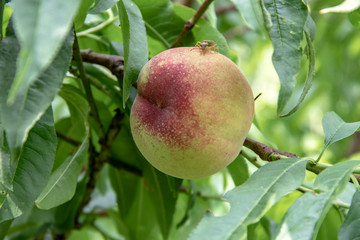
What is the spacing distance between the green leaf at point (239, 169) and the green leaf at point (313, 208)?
256 millimetres

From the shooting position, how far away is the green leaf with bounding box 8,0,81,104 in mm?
366

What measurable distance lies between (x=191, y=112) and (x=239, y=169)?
29cm

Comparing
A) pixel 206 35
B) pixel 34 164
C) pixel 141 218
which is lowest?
pixel 141 218

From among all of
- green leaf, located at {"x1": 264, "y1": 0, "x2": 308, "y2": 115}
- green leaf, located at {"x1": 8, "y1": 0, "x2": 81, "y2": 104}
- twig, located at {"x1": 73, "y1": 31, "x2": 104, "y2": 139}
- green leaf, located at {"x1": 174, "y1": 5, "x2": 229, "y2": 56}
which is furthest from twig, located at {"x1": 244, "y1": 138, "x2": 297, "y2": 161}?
green leaf, located at {"x1": 8, "y1": 0, "x2": 81, "y2": 104}

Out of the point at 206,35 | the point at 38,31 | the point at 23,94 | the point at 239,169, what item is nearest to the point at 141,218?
the point at 239,169

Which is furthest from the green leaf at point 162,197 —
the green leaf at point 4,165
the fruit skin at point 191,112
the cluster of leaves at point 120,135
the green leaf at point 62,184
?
the green leaf at point 4,165

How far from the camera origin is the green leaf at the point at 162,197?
103cm

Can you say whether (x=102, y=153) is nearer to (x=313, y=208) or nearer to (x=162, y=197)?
(x=162, y=197)

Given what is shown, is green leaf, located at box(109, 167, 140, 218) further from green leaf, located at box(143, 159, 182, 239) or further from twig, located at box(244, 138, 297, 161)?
twig, located at box(244, 138, 297, 161)

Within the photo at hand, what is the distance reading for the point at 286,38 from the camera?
64cm

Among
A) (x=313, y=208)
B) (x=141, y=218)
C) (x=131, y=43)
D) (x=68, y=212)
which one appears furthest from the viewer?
(x=141, y=218)

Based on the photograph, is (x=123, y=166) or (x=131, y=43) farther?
(x=123, y=166)

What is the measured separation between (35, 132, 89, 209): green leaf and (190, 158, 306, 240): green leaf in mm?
277

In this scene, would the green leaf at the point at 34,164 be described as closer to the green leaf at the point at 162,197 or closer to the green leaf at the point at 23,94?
the green leaf at the point at 23,94
